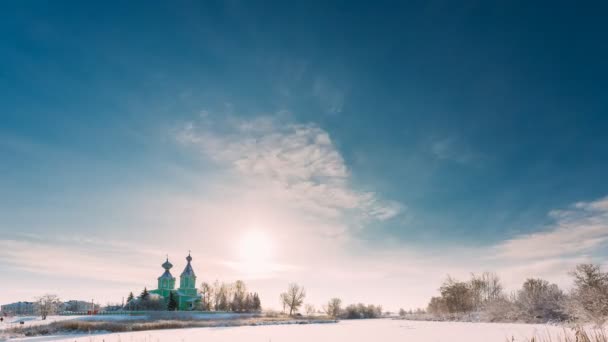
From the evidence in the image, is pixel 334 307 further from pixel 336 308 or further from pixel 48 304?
pixel 48 304

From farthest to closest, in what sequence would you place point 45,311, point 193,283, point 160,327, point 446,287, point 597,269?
point 193,283
point 446,287
point 45,311
point 160,327
point 597,269

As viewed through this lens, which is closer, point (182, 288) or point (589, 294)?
point (589, 294)

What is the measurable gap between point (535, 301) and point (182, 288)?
74.4 metres

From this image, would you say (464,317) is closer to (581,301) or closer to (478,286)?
(478,286)

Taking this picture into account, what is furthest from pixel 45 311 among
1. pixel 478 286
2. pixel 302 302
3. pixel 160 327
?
pixel 478 286

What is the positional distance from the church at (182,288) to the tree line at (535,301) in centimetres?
5662

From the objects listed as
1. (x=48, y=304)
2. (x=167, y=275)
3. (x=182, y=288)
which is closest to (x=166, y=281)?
(x=167, y=275)

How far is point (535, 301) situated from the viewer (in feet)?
167

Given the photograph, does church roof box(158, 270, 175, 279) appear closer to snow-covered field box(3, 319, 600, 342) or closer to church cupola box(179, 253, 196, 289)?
church cupola box(179, 253, 196, 289)

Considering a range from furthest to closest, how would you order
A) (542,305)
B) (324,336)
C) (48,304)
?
(48,304) < (542,305) < (324,336)

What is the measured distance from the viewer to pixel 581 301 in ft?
116

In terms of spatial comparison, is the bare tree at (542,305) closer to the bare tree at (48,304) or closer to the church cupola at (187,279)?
the church cupola at (187,279)

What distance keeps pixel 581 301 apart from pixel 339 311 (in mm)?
75032

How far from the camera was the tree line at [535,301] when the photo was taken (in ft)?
109
